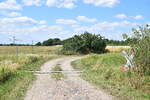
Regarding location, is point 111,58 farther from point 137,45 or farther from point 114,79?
point 137,45

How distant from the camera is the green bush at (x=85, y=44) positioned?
5953cm

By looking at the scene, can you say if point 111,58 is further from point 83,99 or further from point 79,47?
point 79,47

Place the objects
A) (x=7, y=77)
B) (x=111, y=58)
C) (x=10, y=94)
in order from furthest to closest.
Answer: (x=111, y=58), (x=7, y=77), (x=10, y=94)

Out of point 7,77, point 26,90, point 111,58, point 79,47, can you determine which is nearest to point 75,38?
point 79,47

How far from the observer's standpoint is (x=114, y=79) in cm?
1582

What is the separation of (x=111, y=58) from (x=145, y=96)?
17.0 meters

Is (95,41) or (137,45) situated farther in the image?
(95,41)

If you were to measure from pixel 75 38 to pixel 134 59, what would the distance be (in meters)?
47.6

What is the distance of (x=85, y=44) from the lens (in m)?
59.1

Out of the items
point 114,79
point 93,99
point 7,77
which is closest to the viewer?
point 93,99

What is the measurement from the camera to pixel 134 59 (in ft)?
45.8

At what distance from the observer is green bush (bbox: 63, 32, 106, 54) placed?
5953 centimetres

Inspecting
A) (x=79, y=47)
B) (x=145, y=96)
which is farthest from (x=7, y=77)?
(x=79, y=47)

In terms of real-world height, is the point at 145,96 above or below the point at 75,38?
below
